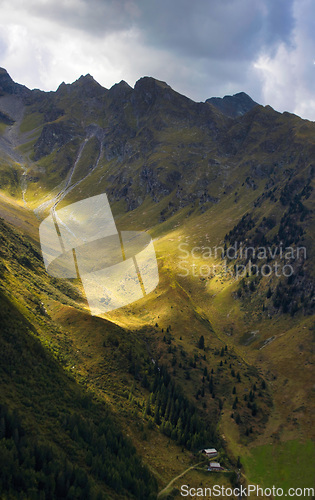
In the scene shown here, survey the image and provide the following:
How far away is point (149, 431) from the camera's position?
55.6 meters

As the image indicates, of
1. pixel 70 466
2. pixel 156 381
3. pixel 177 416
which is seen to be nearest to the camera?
pixel 70 466

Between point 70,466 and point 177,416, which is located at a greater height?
point 70,466

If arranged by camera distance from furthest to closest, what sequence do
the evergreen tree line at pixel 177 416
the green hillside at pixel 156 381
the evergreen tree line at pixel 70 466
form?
the evergreen tree line at pixel 177 416, the green hillside at pixel 156 381, the evergreen tree line at pixel 70 466

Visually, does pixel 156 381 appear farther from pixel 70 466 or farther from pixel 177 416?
pixel 70 466

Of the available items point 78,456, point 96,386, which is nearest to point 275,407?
point 96,386

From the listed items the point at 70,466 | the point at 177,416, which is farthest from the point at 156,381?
the point at 70,466

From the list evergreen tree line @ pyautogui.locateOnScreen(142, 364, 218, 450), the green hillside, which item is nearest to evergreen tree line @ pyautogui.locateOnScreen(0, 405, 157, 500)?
the green hillside

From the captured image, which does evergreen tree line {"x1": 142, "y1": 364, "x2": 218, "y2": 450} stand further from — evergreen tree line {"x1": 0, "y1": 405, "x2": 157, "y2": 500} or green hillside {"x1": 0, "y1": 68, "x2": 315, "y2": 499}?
evergreen tree line {"x1": 0, "y1": 405, "x2": 157, "y2": 500}

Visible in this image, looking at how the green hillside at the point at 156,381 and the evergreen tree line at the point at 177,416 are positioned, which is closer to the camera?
the green hillside at the point at 156,381

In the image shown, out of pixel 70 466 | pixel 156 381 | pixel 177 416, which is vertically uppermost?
pixel 70 466

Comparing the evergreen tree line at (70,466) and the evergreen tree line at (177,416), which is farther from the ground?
the evergreen tree line at (70,466)

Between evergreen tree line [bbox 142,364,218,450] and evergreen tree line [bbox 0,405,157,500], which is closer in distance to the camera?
evergreen tree line [bbox 0,405,157,500]

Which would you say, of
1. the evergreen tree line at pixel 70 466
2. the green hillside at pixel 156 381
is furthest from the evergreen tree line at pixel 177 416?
the evergreen tree line at pixel 70 466

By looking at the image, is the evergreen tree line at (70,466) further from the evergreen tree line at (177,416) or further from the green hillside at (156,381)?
the evergreen tree line at (177,416)
